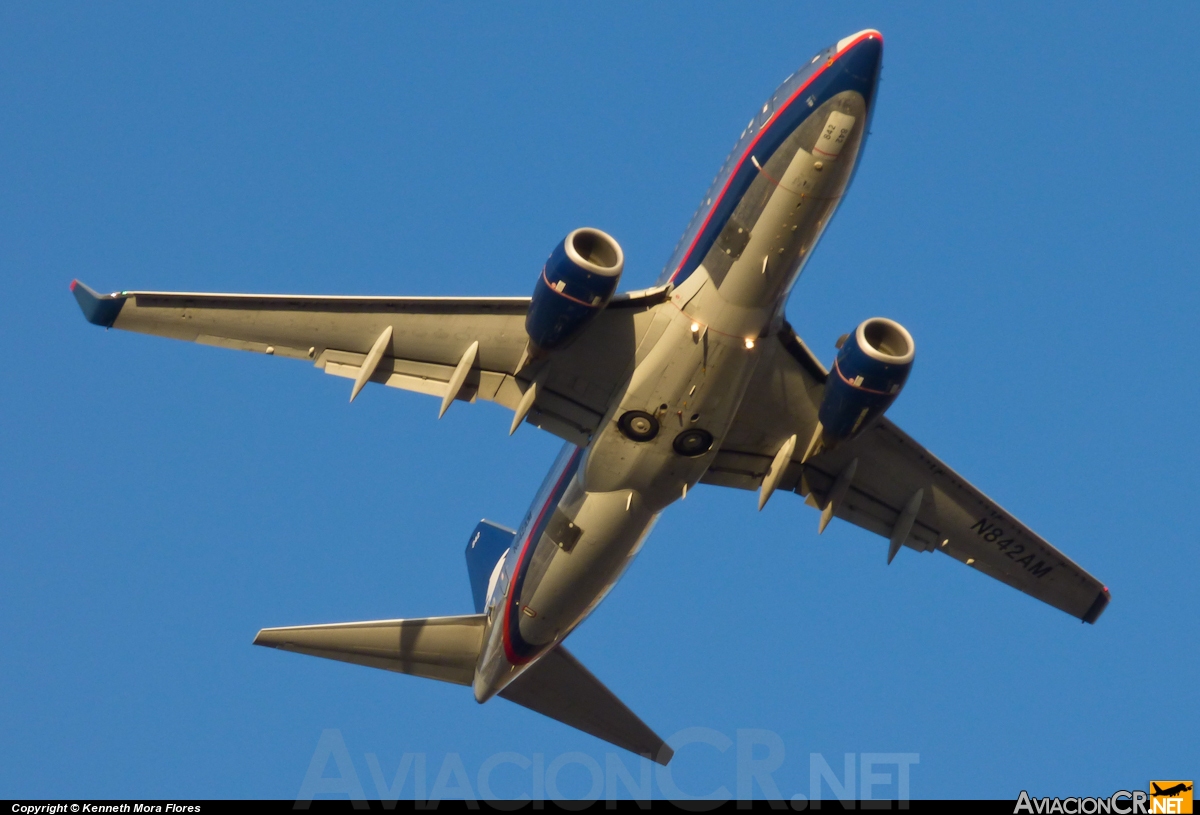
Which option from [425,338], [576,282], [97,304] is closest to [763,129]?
[576,282]

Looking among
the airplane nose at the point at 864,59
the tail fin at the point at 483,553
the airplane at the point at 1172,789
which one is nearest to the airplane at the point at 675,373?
the airplane nose at the point at 864,59

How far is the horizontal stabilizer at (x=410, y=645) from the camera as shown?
29875mm

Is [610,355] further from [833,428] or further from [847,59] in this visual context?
[847,59]

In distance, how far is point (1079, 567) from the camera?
29516mm

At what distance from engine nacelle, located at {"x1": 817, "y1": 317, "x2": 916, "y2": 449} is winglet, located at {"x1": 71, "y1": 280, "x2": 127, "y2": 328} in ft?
41.5

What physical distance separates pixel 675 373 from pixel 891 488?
6.92m

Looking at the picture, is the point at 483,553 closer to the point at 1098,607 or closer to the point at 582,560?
the point at 582,560

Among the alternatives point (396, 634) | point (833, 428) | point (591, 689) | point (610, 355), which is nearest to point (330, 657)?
point (396, 634)

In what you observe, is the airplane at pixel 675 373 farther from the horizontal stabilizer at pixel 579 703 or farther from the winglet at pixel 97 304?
the horizontal stabilizer at pixel 579 703

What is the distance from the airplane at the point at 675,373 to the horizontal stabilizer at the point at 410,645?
0.09 metres

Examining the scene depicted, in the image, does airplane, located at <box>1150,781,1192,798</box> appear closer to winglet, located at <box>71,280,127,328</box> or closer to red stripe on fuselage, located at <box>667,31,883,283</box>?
red stripe on fuselage, located at <box>667,31,883,283</box>

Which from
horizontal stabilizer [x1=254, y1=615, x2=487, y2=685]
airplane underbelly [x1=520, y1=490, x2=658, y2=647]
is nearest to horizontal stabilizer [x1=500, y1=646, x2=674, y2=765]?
horizontal stabilizer [x1=254, y1=615, x2=487, y2=685]

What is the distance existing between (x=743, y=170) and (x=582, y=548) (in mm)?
7760

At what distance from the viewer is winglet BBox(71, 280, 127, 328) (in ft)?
79.3
